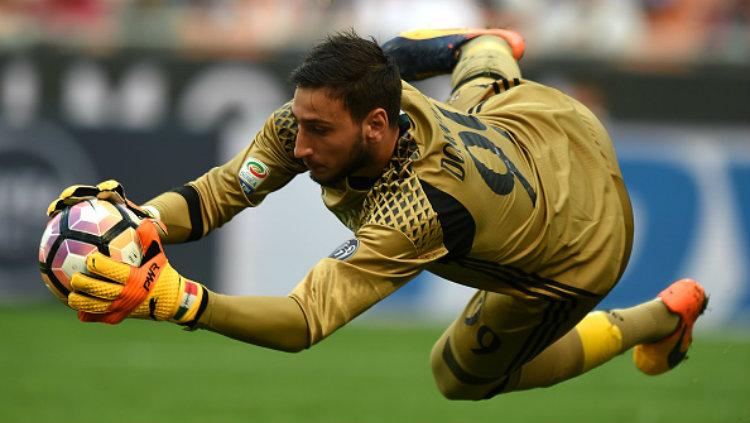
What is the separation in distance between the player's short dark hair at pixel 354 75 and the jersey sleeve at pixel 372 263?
34 cm

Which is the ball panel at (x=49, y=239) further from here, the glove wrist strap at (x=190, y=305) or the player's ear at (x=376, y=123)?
the player's ear at (x=376, y=123)

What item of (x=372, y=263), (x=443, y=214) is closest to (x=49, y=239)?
(x=372, y=263)

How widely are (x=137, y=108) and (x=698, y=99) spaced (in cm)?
590

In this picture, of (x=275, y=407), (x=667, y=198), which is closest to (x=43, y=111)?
(x=275, y=407)

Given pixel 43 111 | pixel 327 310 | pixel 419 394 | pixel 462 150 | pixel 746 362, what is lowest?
pixel 746 362

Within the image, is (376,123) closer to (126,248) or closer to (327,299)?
(327,299)

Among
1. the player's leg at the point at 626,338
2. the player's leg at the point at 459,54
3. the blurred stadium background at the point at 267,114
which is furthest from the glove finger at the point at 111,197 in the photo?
the blurred stadium background at the point at 267,114

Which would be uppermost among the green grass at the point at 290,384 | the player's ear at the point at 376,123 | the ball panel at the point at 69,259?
the player's ear at the point at 376,123

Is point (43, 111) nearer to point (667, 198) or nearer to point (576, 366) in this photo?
point (667, 198)

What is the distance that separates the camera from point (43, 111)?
43.3 feet

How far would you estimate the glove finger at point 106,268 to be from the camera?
4.53m

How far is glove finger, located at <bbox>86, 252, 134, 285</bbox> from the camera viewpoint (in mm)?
4527

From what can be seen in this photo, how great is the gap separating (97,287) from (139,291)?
0.48 feet

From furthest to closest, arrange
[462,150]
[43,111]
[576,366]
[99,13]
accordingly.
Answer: [99,13] < [43,111] < [576,366] < [462,150]
